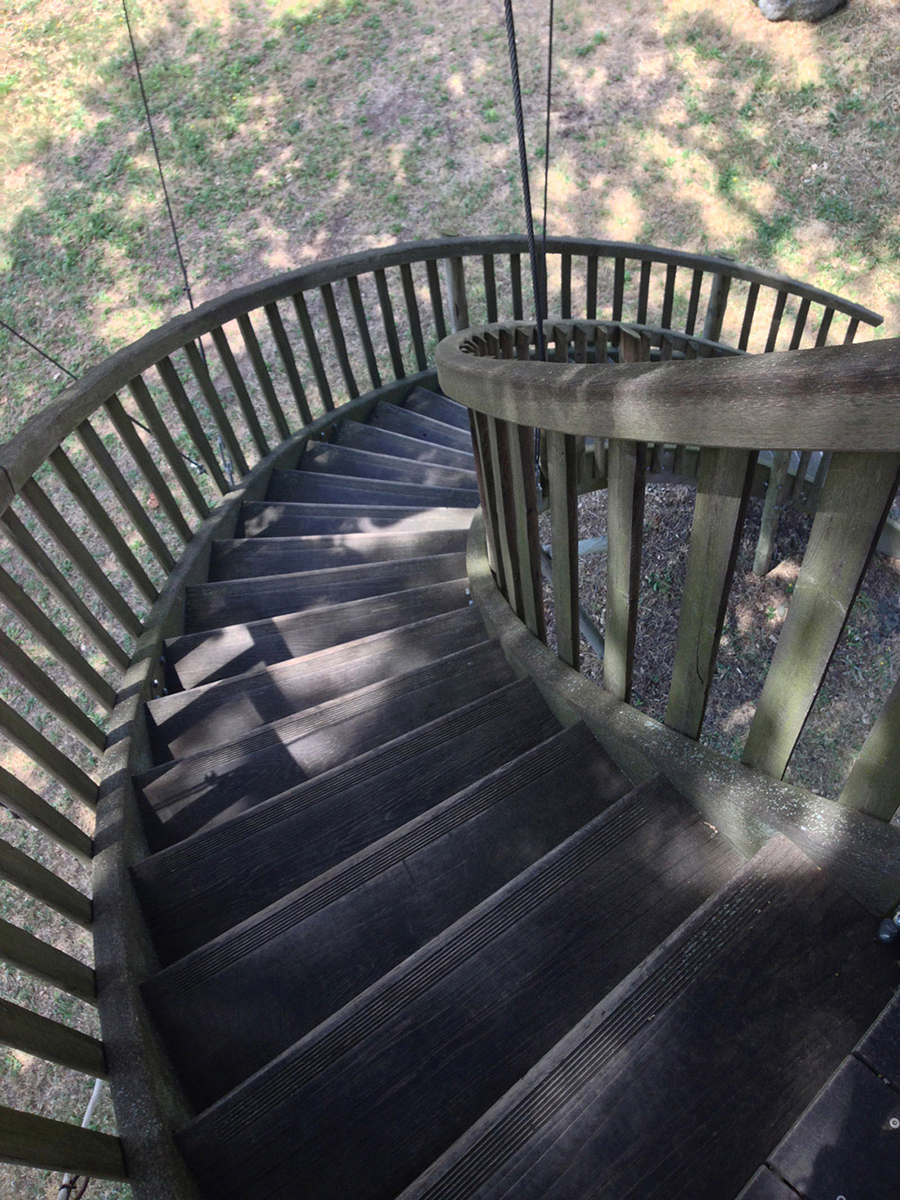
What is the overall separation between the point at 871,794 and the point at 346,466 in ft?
10.9

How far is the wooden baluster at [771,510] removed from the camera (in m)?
4.85

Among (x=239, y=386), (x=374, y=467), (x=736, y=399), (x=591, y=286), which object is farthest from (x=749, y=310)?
(x=736, y=399)

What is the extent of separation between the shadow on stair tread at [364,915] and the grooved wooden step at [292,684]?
0.82 meters

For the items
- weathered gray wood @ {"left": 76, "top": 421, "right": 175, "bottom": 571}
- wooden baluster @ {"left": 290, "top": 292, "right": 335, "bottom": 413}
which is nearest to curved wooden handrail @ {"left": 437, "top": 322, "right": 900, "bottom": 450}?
weathered gray wood @ {"left": 76, "top": 421, "right": 175, "bottom": 571}

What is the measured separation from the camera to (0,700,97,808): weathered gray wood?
61.4 inches

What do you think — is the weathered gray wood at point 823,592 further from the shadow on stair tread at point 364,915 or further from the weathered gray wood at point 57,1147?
the weathered gray wood at point 57,1147

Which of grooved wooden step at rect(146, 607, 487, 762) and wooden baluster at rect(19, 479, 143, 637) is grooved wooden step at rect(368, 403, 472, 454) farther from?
wooden baluster at rect(19, 479, 143, 637)

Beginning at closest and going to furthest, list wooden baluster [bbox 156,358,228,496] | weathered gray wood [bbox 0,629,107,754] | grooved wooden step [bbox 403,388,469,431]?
weathered gray wood [bbox 0,629,107,754] → wooden baluster [bbox 156,358,228,496] → grooved wooden step [bbox 403,388,469,431]

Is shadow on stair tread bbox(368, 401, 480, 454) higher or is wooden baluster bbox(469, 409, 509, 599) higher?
shadow on stair tread bbox(368, 401, 480, 454)

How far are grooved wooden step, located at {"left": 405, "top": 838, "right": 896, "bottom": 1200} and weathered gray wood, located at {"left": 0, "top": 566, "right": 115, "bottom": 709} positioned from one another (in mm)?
1499

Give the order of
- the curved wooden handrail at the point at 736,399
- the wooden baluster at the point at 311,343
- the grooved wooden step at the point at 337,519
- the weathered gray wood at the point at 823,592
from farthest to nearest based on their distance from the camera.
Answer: the wooden baluster at the point at 311,343, the grooved wooden step at the point at 337,519, the weathered gray wood at the point at 823,592, the curved wooden handrail at the point at 736,399

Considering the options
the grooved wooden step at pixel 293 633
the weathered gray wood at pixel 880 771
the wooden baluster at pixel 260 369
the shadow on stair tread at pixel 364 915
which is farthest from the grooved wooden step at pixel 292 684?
the wooden baluster at pixel 260 369

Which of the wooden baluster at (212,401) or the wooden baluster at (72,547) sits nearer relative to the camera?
the wooden baluster at (72,547)

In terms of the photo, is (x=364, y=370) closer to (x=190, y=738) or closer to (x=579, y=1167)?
(x=190, y=738)
